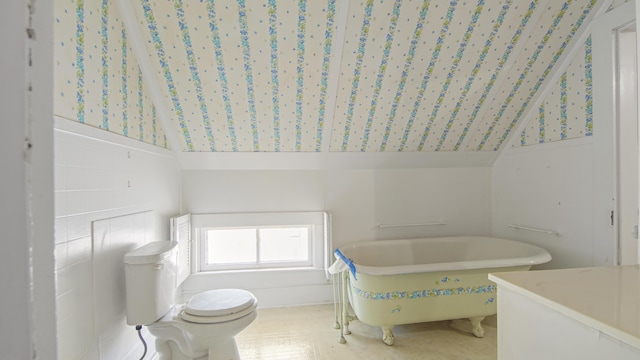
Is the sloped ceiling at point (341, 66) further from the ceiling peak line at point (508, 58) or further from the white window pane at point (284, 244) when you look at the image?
the white window pane at point (284, 244)

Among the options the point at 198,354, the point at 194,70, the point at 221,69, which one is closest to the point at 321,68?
the point at 221,69

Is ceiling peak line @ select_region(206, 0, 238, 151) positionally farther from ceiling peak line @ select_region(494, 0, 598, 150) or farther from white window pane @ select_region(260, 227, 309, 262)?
ceiling peak line @ select_region(494, 0, 598, 150)

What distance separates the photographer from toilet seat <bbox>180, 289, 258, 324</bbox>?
158cm

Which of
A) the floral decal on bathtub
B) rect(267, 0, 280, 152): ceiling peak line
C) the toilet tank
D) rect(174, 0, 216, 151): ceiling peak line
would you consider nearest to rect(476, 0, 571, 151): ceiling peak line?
the floral decal on bathtub

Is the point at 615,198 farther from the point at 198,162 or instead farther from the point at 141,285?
the point at 198,162

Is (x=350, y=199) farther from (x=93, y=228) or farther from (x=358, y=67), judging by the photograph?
(x=93, y=228)

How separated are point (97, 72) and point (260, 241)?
1961 millimetres

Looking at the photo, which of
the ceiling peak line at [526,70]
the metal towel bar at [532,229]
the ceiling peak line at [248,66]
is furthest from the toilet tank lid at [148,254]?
the metal towel bar at [532,229]

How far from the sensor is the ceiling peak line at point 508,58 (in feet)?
6.44

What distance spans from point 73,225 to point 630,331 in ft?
6.39

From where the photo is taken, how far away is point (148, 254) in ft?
5.20

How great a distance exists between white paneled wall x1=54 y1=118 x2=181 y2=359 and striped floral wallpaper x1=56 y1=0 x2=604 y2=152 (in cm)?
16

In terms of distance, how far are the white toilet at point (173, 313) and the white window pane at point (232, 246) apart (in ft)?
3.68

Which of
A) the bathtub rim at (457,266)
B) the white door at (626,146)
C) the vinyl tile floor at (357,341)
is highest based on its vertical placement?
the white door at (626,146)
